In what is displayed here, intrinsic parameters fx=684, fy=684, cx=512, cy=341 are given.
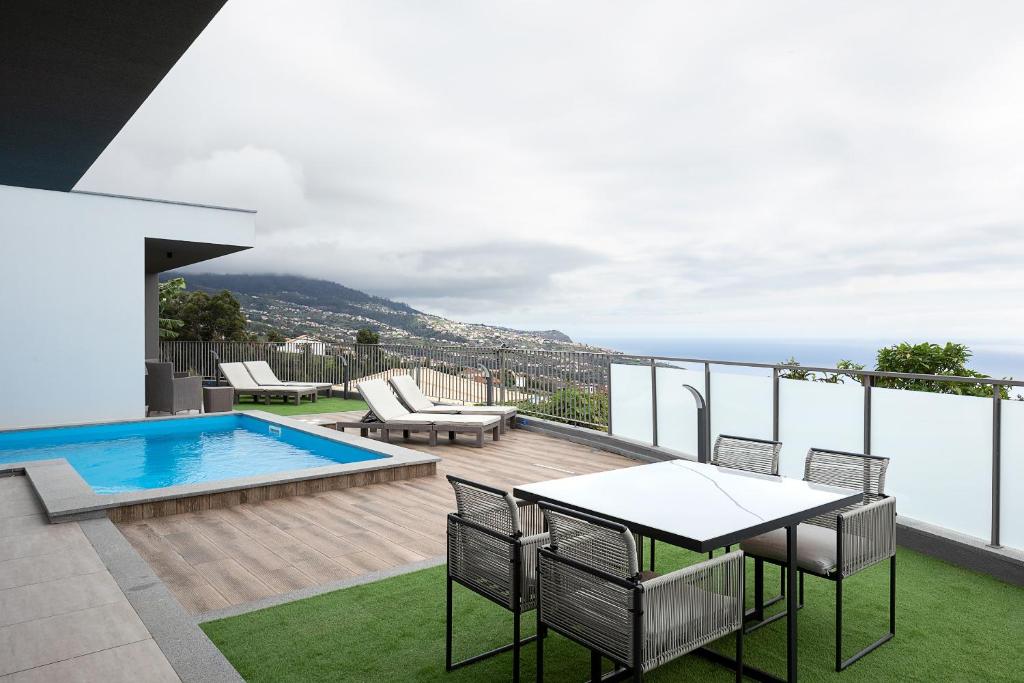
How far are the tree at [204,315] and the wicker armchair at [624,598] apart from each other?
30393 mm

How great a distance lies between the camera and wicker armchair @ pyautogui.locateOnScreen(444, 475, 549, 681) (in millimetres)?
2803

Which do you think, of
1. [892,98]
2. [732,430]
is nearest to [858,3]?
[892,98]

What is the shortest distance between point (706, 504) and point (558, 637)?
43.8 inches

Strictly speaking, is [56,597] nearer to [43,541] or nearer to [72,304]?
[43,541]

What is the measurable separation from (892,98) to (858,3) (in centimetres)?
869

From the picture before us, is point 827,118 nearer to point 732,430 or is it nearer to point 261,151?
point 261,151

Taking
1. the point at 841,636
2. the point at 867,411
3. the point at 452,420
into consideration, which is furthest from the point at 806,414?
the point at 452,420

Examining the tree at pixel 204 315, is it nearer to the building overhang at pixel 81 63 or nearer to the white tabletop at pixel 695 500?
the building overhang at pixel 81 63

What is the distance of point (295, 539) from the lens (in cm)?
498

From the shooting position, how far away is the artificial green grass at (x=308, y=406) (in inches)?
539

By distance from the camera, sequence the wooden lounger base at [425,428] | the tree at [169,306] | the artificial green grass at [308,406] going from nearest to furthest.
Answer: the wooden lounger base at [425,428] → the artificial green grass at [308,406] → the tree at [169,306]

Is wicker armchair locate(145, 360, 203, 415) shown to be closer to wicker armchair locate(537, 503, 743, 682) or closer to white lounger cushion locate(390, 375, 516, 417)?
white lounger cushion locate(390, 375, 516, 417)

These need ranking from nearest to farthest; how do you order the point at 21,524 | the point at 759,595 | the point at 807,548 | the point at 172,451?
1. the point at 807,548
2. the point at 759,595
3. the point at 21,524
4. the point at 172,451

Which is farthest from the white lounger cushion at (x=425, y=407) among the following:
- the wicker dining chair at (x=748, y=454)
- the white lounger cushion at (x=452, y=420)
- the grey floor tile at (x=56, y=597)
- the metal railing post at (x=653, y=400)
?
the grey floor tile at (x=56, y=597)
